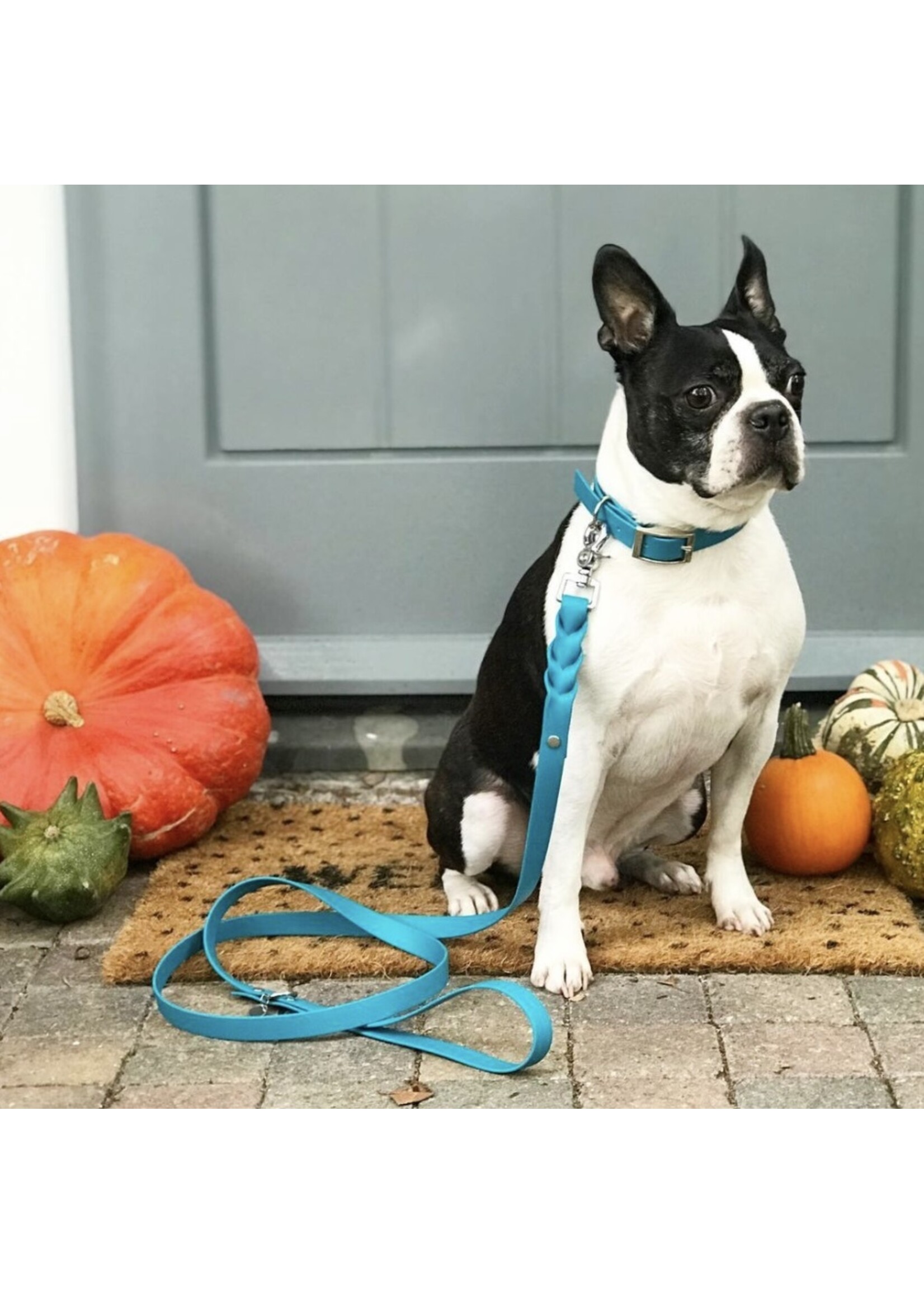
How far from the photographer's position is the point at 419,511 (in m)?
4.49

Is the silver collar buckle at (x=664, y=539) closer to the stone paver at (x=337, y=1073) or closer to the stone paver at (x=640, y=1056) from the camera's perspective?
the stone paver at (x=640, y=1056)

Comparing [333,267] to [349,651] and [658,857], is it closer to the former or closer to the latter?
[349,651]

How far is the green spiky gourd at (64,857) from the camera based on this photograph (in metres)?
3.35

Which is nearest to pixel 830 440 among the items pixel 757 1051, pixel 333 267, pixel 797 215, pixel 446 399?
pixel 797 215

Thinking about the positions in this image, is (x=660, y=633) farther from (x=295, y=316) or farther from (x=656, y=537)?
(x=295, y=316)

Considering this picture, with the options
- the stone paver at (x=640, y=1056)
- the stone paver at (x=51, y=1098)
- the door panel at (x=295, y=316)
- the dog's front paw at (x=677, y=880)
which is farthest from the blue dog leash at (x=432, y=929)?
the door panel at (x=295, y=316)

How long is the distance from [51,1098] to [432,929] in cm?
86

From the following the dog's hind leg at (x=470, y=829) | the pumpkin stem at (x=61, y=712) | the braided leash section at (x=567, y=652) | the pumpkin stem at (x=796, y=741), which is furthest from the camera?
the pumpkin stem at (x=61, y=712)

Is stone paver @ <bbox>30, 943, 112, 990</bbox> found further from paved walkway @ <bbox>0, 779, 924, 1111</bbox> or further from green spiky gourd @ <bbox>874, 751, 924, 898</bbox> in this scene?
green spiky gourd @ <bbox>874, 751, 924, 898</bbox>

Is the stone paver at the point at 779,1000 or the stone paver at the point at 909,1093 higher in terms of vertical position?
the stone paver at the point at 779,1000

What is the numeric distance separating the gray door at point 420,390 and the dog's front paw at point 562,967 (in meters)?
1.48

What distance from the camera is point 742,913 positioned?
3273 millimetres

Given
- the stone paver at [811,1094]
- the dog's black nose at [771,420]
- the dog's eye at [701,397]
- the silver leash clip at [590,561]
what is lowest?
the stone paver at [811,1094]

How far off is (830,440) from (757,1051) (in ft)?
7.23
